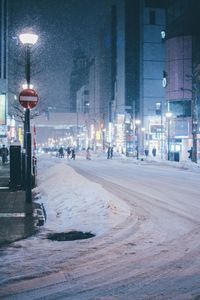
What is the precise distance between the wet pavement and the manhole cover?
0.51 metres

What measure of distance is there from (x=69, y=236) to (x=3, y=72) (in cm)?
7294

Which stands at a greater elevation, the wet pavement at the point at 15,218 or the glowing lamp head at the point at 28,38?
the glowing lamp head at the point at 28,38

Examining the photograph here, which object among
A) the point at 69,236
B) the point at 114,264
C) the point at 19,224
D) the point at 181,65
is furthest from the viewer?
the point at 181,65

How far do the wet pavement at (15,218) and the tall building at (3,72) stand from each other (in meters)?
48.8

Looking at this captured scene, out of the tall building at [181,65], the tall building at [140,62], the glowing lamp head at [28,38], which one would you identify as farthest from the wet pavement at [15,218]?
the tall building at [140,62]

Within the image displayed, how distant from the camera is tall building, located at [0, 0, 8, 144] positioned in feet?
210

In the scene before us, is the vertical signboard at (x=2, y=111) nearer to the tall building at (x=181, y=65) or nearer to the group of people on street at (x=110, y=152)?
the group of people on street at (x=110, y=152)

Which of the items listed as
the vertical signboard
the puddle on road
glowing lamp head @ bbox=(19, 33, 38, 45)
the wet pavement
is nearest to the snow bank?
the puddle on road

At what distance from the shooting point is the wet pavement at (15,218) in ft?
30.3

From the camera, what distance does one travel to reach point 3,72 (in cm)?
7894

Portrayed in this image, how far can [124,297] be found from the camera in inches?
217

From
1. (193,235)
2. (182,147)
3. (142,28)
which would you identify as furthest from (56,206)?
(142,28)

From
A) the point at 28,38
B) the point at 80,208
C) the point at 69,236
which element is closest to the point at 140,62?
the point at 28,38

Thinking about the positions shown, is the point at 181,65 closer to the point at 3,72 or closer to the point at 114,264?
the point at 3,72
